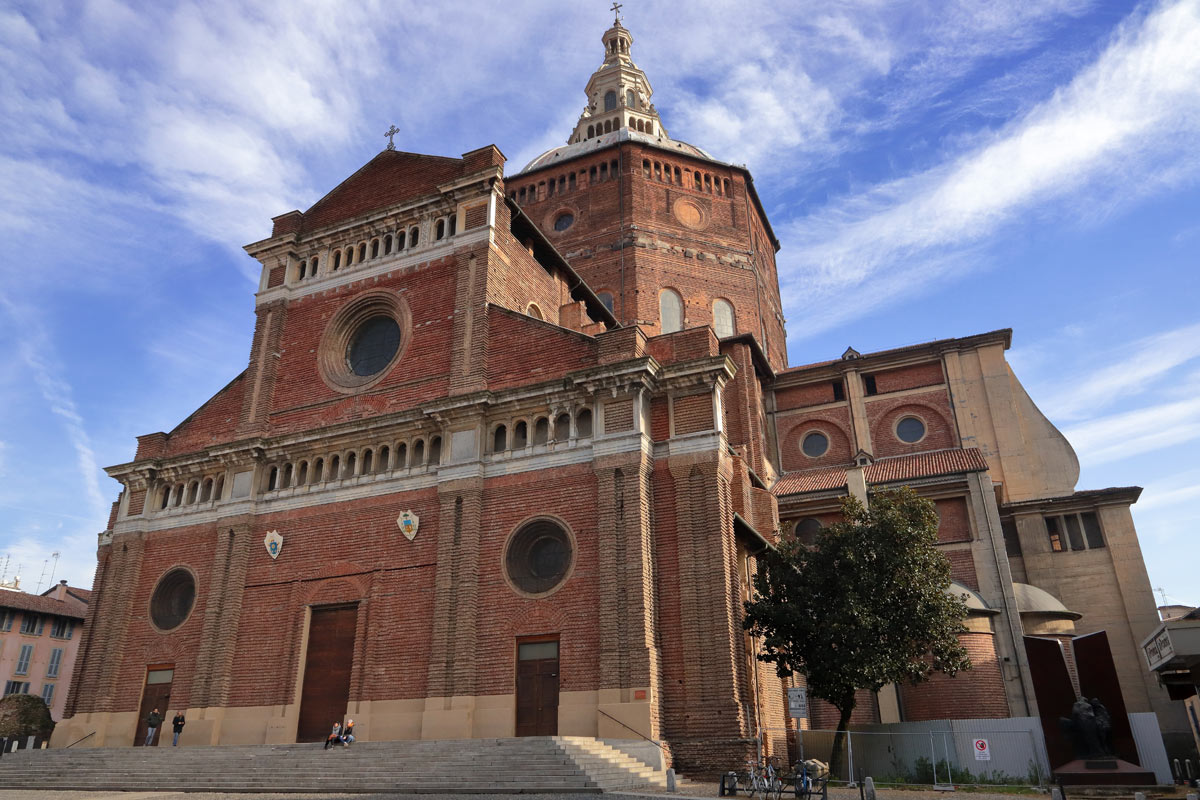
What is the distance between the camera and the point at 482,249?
25344mm

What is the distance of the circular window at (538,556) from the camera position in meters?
20.8

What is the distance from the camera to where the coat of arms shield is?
74.0 feet

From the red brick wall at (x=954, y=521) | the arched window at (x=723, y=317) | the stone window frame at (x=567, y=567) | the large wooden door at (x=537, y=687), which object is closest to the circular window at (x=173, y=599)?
the stone window frame at (x=567, y=567)

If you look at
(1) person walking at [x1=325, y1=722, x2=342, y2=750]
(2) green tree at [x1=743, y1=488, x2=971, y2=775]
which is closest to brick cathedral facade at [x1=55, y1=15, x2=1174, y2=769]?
(1) person walking at [x1=325, y1=722, x2=342, y2=750]

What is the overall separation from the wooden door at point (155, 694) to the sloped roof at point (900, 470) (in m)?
20.9

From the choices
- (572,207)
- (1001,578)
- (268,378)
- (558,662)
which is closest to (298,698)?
(558,662)

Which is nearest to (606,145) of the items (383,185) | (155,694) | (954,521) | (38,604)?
(383,185)

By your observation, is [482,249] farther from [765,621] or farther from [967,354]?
[967,354]

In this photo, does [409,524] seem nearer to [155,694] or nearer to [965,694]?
[155,694]

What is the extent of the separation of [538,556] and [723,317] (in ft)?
69.1

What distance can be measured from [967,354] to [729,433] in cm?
1093

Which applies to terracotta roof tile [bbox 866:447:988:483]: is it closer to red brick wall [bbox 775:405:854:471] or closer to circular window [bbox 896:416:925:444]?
circular window [bbox 896:416:925:444]

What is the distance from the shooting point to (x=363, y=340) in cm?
2728

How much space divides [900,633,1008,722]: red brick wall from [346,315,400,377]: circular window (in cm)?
1878
